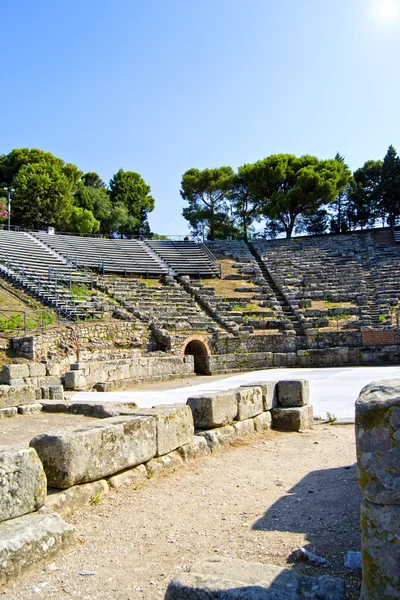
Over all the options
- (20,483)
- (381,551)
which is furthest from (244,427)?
(381,551)

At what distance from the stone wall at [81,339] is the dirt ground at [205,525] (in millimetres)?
11374

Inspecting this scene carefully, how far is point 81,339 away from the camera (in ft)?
62.7

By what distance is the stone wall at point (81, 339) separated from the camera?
54.9ft

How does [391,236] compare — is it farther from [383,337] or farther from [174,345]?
[174,345]

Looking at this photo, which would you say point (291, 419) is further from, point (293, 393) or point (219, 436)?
point (219, 436)

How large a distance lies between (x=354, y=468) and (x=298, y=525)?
1999mm

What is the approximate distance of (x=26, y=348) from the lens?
16.6 m

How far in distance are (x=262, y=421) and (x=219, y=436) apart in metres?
1.47

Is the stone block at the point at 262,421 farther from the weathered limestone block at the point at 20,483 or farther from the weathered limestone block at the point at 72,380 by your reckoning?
the weathered limestone block at the point at 72,380

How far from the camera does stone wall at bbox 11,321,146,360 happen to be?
54.9ft

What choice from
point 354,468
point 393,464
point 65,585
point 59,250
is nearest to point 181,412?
point 354,468

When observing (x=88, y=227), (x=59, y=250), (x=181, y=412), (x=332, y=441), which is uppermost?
(x=88, y=227)

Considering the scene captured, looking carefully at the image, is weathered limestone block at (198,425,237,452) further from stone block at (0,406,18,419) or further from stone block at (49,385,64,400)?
stone block at (49,385,64,400)

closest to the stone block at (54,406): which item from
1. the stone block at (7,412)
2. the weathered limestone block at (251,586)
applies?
the stone block at (7,412)
